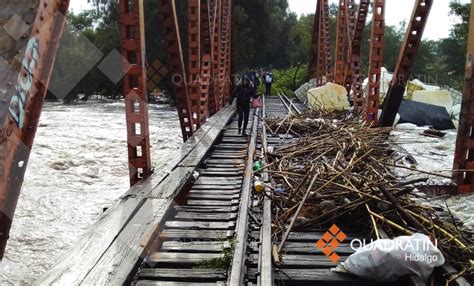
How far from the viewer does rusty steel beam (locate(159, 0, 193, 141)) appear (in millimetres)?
7039

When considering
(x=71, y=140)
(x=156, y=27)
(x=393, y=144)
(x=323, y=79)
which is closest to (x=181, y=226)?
(x=393, y=144)

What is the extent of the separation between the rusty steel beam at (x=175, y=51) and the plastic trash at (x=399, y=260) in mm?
4813

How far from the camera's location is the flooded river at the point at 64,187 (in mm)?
7504

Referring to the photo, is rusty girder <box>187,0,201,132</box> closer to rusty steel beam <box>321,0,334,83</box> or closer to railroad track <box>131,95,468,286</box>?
railroad track <box>131,95,468,286</box>

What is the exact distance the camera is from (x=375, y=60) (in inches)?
434

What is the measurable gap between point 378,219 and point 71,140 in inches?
585

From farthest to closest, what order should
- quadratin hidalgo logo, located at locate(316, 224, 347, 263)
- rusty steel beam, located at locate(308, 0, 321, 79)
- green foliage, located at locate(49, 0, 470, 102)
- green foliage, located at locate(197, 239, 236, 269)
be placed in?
green foliage, located at locate(49, 0, 470, 102) → rusty steel beam, located at locate(308, 0, 321, 79) → quadratin hidalgo logo, located at locate(316, 224, 347, 263) → green foliage, located at locate(197, 239, 236, 269)

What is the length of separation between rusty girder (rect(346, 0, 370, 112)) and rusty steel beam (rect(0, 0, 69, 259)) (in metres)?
11.3

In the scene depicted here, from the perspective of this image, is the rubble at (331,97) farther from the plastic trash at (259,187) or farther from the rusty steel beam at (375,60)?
the plastic trash at (259,187)

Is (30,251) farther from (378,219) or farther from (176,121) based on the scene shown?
(176,121)

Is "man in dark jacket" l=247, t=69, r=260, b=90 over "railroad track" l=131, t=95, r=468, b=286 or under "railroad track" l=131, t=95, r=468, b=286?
over

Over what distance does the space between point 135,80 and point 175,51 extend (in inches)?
90.1

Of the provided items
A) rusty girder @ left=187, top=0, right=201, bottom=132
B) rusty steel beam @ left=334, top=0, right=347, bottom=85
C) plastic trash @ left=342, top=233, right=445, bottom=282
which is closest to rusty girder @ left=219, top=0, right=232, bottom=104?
rusty steel beam @ left=334, top=0, right=347, bottom=85

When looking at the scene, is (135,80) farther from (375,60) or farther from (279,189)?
(375,60)
